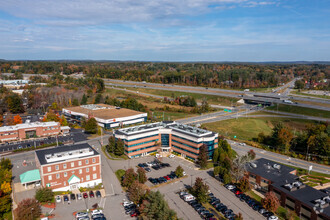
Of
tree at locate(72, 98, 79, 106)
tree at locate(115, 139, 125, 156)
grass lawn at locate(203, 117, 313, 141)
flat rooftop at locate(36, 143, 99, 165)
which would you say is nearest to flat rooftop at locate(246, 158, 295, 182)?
grass lawn at locate(203, 117, 313, 141)

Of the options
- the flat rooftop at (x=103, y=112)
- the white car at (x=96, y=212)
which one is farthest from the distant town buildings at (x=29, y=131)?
the white car at (x=96, y=212)

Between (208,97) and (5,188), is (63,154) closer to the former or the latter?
(5,188)

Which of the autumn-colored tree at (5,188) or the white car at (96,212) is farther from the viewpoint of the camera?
the autumn-colored tree at (5,188)

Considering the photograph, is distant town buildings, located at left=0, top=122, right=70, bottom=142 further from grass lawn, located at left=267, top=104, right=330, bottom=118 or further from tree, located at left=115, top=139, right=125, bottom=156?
grass lawn, located at left=267, top=104, right=330, bottom=118

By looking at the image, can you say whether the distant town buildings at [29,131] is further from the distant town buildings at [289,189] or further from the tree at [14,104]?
the distant town buildings at [289,189]

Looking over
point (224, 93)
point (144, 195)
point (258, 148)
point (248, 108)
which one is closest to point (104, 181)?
point (144, 195)

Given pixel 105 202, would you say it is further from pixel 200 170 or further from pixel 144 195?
pixel 200 170
